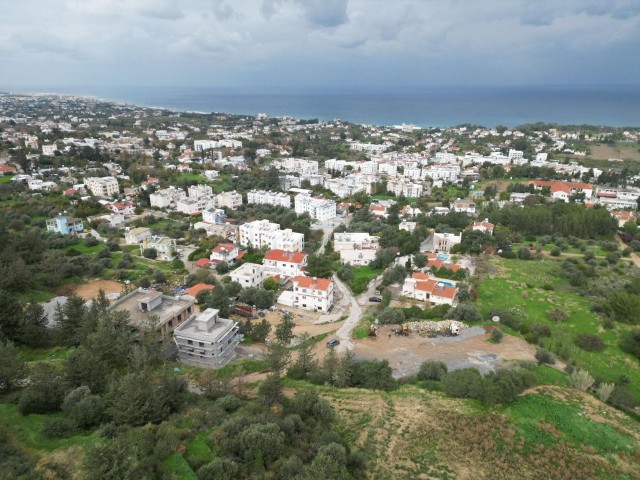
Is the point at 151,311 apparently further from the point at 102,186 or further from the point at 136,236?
the point at 102,186

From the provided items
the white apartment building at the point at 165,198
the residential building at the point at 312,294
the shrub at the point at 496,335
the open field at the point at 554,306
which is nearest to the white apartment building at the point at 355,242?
the residential building at the point at 312,294

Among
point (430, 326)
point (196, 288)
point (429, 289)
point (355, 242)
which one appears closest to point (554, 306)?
point (429, 289)

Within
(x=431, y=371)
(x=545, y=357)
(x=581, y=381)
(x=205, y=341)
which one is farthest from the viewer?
(x=545, y=357)

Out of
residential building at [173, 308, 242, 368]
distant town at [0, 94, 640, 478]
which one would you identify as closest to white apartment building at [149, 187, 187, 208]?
distant town at [0, 94, 640, 478]

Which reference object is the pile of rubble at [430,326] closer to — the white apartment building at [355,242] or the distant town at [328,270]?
the distant town at [328,270]

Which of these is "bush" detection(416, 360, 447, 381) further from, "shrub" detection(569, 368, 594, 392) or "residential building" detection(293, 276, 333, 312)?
"residential building" detection(293, 276, 333, 312)

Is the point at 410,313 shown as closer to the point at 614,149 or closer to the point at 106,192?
the point at 106,192
